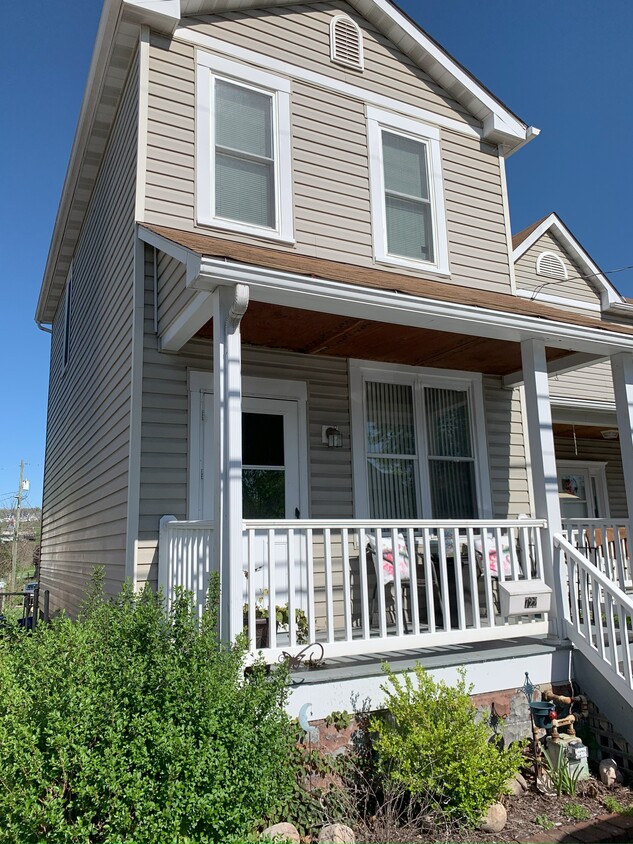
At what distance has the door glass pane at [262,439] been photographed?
A: 605 centimetres

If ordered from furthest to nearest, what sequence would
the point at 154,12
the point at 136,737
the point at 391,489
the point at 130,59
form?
the point at 391,489
the point at 130,59
the point at 154,12
the point at 136,737

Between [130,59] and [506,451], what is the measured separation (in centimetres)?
584

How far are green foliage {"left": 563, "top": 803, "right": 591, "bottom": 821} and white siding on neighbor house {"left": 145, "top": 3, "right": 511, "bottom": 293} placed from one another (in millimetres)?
5124

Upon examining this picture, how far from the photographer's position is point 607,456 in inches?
494

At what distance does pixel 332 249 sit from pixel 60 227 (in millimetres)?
5343

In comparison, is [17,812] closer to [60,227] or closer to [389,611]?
[389,611]

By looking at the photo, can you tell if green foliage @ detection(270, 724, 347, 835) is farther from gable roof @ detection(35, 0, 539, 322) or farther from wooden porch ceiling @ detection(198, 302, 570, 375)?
gable roof @ detection(35, 0, 539, 322)

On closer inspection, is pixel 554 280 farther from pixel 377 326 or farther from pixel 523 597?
pixel 523 597

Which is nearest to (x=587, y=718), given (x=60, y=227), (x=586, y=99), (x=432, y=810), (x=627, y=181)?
Answer: (x=432, y=810)

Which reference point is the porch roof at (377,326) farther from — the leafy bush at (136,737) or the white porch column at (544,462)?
the leafy bush at (136,737)

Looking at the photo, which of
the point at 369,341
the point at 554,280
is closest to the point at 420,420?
the point at 369,341

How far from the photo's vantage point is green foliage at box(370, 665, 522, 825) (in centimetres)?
365

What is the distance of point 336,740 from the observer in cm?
402

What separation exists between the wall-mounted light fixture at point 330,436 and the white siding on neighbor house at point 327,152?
5.91 feet
